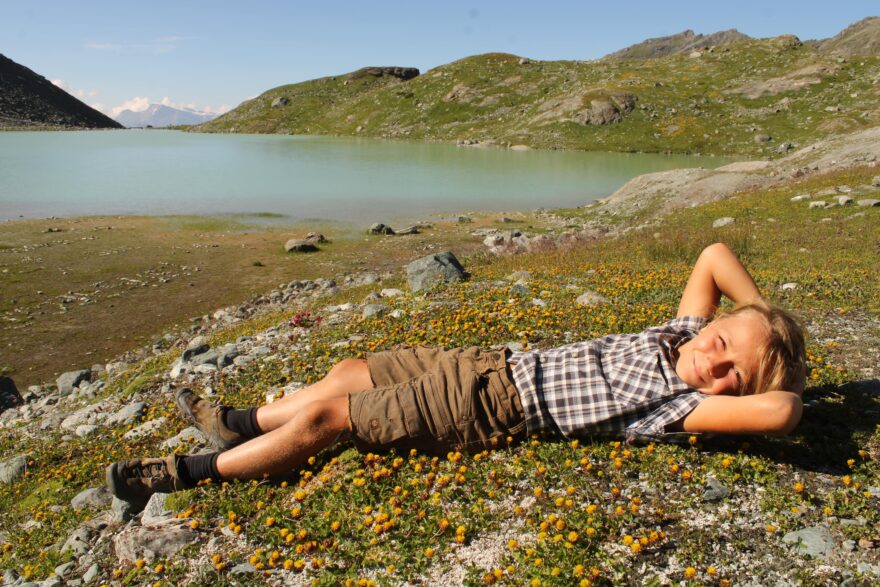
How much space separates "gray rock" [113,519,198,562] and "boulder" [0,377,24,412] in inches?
422

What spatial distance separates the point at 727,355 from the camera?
5176 mm

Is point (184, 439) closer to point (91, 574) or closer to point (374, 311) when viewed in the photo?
point (91, 574)

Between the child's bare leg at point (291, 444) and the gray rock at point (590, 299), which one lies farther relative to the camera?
the gray rock at point (590, 299)

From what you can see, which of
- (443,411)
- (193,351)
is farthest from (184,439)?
(193,351)

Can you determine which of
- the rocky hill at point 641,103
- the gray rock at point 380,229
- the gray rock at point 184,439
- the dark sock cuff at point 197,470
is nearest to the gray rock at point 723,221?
the gray rock at point 380,229

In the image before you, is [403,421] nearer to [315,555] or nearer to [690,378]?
[315,555]

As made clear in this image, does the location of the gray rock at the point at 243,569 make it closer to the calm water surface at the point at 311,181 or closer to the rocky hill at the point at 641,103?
the calm water surface at the point at 311,181

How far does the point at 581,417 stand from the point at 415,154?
85681 mm

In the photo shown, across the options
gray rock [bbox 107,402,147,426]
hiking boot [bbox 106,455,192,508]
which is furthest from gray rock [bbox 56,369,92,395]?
hiking boot [bbox 106,455,192,508]

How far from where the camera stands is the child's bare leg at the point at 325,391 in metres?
6.21

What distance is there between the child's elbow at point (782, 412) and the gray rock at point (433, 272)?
10303mm

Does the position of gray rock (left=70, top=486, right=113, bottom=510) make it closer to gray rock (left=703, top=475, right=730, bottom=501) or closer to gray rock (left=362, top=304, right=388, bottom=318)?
gray rock (left=362, top=304, right=388, bottom=318)

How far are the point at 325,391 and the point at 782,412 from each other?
14.8ft

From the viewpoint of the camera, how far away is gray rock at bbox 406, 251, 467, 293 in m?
14.9
